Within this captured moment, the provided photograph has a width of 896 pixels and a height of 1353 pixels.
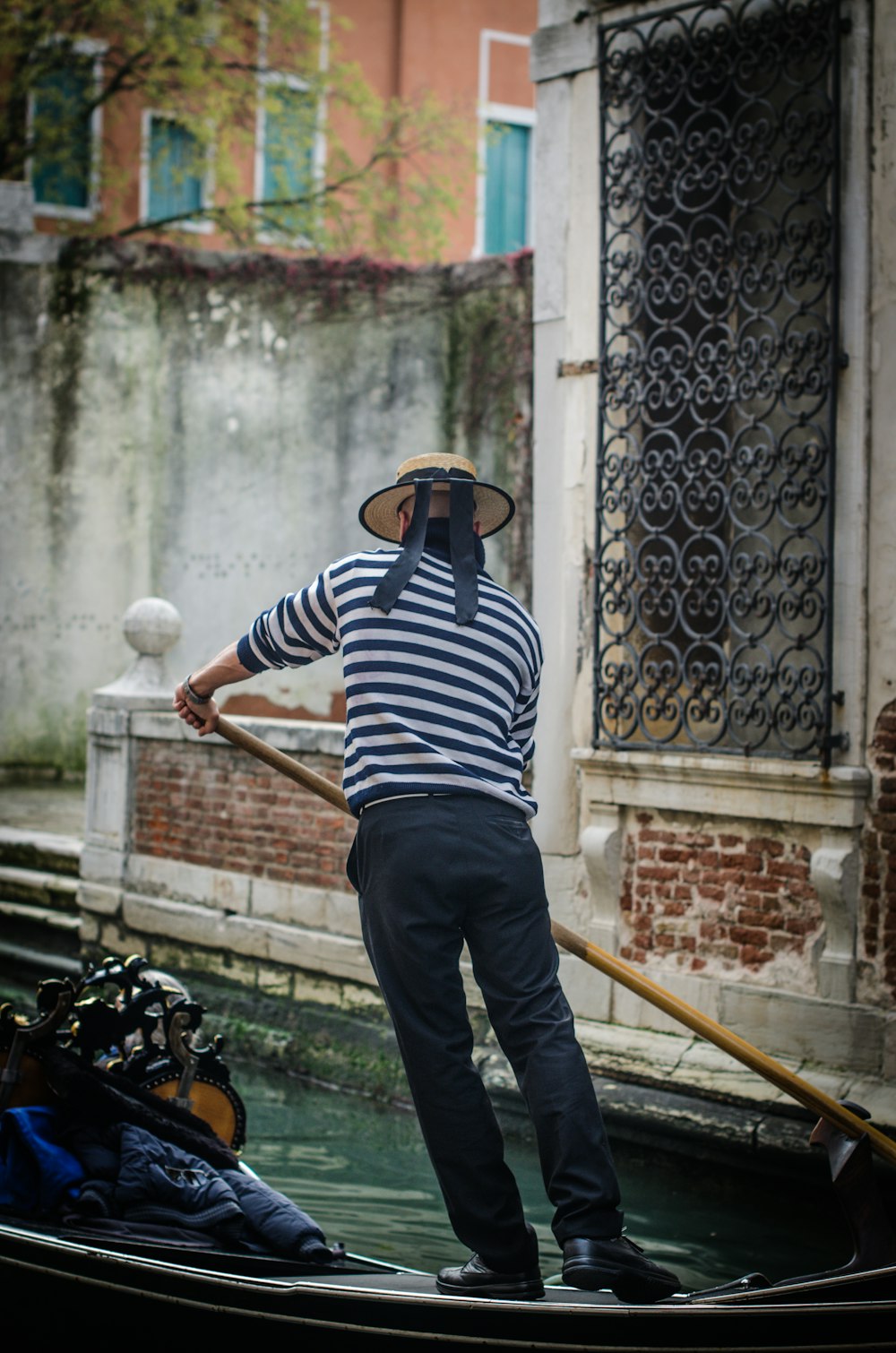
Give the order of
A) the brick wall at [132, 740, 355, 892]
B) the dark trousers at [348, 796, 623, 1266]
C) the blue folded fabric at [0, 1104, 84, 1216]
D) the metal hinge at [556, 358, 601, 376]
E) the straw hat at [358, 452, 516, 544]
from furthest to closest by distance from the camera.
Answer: the brick wall at [132, 740, 355, 892]
the metal hinge at [556, 358, 601, 376]
the blue folded fabric at [0, 1104, 84, 1216]
the straw hat at [358, 452, 516, 544]
the dark trousers at [348, 796, 623, 1266]

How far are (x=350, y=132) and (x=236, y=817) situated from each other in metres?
8.26

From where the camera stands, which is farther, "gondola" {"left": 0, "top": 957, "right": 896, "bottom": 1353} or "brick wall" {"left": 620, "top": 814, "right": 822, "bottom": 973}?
"brick wall" {"left": 620, "top": 814, "right": 822, "bottom": 973}

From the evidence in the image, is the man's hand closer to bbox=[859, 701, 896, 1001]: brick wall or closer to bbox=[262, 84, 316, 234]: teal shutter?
bbox=[859, 701, 896, 1001]: brick wall

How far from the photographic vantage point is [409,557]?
2.91 meters

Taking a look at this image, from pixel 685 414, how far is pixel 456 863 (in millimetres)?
3130

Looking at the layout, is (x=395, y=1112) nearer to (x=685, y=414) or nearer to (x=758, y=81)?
(x=685, y=414)

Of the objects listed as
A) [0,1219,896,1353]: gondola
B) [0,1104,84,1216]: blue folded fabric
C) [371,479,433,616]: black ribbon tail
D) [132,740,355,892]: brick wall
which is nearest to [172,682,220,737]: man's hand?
[371,479,433,616]: black ribbon tail

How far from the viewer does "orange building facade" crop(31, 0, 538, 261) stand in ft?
38.2

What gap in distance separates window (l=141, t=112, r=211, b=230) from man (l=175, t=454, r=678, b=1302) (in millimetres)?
9322

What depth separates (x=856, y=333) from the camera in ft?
15.3

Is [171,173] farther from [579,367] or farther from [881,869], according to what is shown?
[881,869]

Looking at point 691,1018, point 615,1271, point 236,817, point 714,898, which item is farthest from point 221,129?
point 615,1271

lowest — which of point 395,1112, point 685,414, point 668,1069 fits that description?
point 395,1112

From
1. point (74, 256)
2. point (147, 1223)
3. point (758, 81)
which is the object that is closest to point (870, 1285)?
point (147, 1223)
